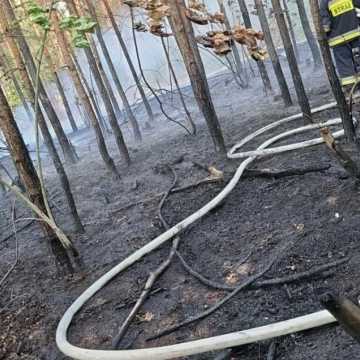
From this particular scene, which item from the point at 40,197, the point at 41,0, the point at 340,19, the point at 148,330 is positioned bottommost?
the point at 148,330

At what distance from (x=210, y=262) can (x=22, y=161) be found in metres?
2.60

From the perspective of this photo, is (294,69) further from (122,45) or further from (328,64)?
(122,45)

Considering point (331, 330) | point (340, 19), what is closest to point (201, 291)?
point (331, 330)

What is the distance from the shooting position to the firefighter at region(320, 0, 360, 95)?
6691 mm

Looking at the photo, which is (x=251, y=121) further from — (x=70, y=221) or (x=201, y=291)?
(x=201, y=291)

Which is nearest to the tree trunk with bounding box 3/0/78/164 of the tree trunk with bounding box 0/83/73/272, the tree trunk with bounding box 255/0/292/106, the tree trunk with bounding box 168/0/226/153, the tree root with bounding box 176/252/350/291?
the tree trunk with bounding box 0/83/73/272

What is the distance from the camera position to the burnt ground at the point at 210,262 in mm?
3805

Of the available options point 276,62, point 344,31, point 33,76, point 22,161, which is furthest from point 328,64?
point 33,76

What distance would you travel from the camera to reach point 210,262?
16.5 ft

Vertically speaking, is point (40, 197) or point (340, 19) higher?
point (340, 19)

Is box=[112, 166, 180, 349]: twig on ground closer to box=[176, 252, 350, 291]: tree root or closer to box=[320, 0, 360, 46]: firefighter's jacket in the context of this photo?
box=[176, 252, 350, 291]: tree root

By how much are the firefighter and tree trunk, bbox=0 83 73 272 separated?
465 cm

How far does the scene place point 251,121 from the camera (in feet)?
37.2

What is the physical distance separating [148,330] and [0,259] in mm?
4964
